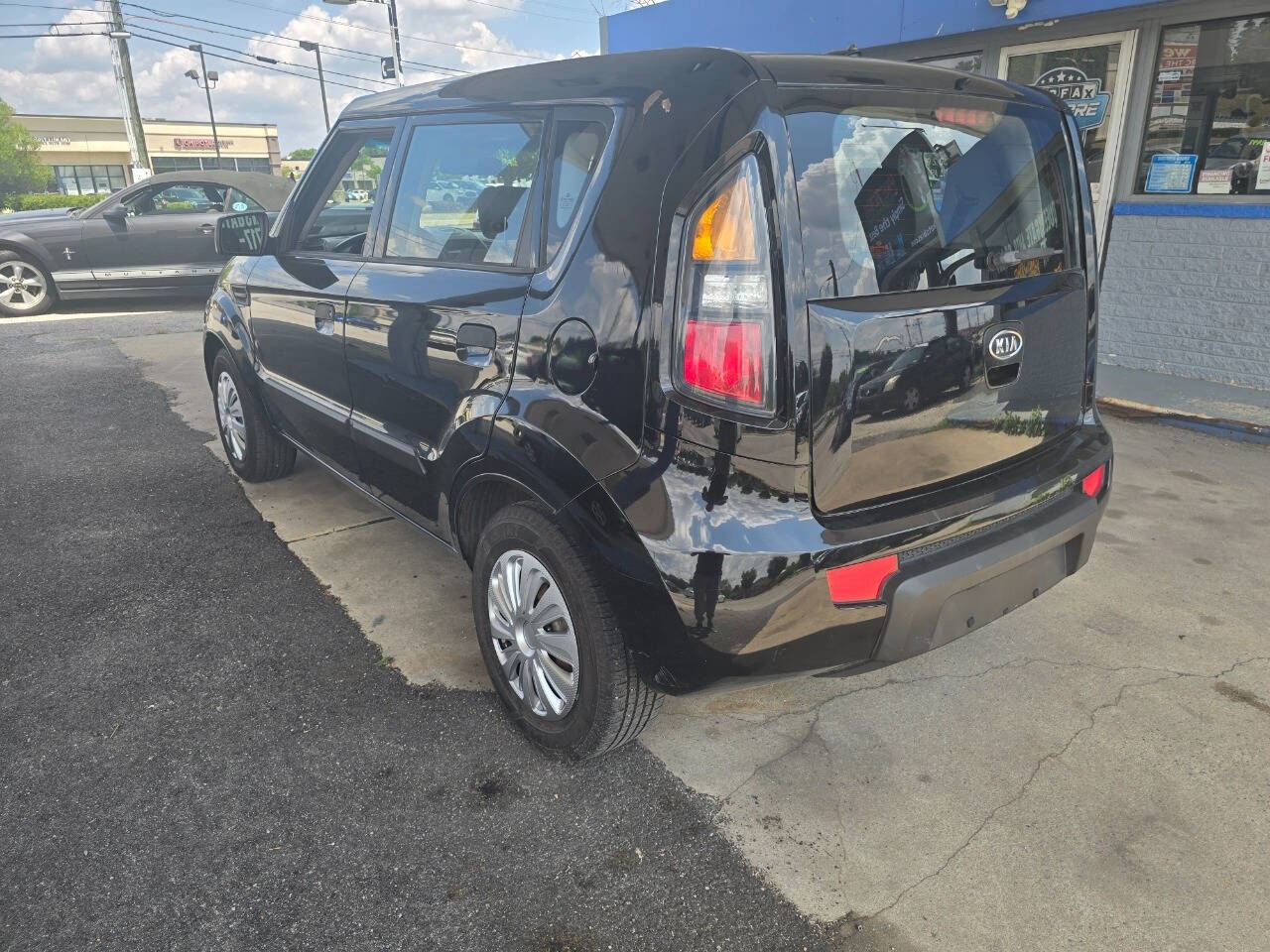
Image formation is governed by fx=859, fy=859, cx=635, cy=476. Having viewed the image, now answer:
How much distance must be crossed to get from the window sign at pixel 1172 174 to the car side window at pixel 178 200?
976 cm

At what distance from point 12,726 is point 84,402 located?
15.1 feet

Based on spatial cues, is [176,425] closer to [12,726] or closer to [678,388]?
[12,726]

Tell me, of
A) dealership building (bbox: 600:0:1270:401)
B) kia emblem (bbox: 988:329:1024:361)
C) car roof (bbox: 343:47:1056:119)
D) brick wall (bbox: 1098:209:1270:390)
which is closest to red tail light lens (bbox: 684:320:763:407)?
car roof (bbox: 343:47:1056:119)

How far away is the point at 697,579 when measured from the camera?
6.09 ft

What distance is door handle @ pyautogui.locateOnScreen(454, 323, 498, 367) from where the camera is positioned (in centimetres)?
232

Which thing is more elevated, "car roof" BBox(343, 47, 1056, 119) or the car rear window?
"car roof" BBox(343, 47, 1056, 119)

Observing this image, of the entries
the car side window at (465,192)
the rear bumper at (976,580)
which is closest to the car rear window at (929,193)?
the rear bumper at (976,580)

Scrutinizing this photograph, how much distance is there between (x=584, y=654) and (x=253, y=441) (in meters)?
2.89

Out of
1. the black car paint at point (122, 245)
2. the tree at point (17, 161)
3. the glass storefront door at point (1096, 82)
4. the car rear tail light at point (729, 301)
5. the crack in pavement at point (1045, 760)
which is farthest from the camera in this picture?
the tree at point (17, 161)

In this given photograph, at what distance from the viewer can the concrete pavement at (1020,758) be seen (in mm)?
1967

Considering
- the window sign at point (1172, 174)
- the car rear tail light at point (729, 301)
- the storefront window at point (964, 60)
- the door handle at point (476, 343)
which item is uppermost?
the storefront window at point (964, 60)

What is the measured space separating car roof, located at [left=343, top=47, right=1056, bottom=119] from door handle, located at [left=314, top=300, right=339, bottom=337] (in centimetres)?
89

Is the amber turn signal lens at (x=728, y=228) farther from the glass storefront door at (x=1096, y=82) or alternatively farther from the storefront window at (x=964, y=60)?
the storefront window at (x=964, y=60)

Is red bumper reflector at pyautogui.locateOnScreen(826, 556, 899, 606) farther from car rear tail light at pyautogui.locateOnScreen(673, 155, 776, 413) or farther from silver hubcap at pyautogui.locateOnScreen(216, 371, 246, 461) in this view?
silver hubcap at pyautogui.locateOnScreen(216, 371, 246, 461)
